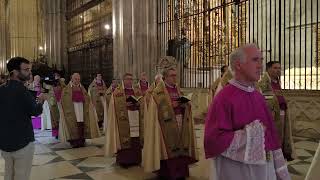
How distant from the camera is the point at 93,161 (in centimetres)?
728

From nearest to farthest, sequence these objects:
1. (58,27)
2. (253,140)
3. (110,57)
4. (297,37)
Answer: (253,140), (297,37), (110,57), (58,27)

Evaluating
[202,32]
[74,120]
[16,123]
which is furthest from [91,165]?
[202,32]

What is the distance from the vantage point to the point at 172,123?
5.66 meters

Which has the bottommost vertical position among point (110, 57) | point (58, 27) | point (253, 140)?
point (253, 140)

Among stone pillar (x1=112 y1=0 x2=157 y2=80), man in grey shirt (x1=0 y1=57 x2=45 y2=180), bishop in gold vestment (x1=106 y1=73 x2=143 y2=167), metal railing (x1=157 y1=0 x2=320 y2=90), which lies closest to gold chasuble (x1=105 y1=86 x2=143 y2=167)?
bishop in gold vestment (x1=106 y1=73 x2=143 y2=167)

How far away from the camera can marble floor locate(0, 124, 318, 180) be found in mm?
6121

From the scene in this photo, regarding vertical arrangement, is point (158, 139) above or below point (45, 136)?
above

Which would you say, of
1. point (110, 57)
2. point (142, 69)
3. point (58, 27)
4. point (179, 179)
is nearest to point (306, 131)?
point (179, 179)

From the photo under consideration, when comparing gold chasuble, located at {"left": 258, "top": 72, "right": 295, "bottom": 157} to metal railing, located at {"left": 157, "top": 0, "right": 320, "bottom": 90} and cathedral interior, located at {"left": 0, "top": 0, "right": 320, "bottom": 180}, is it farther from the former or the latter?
metal railing, located at {"left": 157, "top": 0, "right": 320, "bottom": 90}

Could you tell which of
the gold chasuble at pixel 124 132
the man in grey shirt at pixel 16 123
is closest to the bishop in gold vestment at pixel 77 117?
the gold chasuble at pixel 124 132

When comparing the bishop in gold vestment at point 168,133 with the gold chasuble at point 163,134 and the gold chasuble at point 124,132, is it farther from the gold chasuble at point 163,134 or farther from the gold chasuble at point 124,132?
the gold chasuble at point 124,132

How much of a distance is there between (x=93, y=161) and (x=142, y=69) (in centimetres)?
645

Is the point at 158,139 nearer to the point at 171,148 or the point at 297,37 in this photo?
the point at 171,148

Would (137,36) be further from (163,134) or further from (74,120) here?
(163,134)
